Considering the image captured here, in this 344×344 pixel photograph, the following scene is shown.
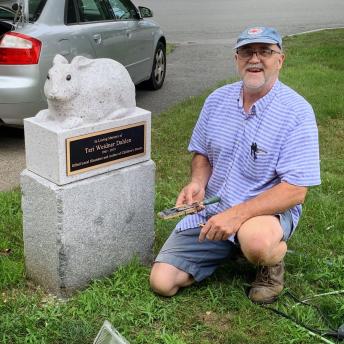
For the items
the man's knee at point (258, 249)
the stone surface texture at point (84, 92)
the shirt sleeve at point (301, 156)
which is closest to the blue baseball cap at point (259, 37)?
the shirt sleeve at point (301, 156)

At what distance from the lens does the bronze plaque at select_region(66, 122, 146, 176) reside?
3012mm

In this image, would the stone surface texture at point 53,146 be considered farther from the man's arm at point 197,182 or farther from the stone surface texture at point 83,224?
the man's arm at point 197,182

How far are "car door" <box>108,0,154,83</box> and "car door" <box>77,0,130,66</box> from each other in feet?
0.34

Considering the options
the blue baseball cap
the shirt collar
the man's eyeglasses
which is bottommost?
the shirt collar

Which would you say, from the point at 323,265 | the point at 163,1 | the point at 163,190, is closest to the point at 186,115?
the point at 163,190

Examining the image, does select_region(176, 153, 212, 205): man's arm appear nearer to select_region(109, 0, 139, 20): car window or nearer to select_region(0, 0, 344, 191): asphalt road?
select_region(0, 0, 344, 191): asphalt road

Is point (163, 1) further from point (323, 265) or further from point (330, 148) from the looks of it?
point (323, 265)

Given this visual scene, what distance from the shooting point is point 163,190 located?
4707 millimetres

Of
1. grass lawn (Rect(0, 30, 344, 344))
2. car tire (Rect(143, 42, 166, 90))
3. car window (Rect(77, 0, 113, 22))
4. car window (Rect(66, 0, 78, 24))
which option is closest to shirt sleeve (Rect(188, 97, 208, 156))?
grass lawn (Rect(0, 30, 344, 344))

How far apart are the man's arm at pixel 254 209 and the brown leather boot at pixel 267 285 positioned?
36 cm

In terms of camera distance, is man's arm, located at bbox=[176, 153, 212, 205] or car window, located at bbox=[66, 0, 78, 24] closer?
man's arm, located at bbox=[176, 153, 212, 205]

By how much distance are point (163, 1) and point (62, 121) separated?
1857cm

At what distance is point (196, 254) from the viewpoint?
331 cm

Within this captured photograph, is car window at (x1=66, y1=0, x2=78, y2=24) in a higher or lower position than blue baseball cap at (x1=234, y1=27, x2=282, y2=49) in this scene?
lower
